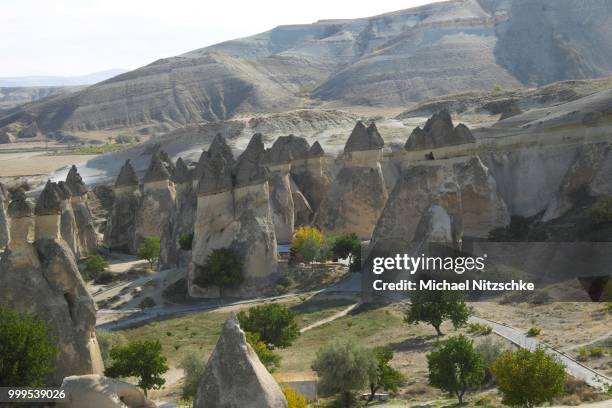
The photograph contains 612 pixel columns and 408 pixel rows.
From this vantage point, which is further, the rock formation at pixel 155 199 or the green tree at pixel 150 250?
the rock formation at pixel 155 199

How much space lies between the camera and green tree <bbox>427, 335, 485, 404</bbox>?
18.8m

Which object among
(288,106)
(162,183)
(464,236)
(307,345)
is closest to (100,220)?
(162,183)

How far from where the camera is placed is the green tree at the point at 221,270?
33.0 metres

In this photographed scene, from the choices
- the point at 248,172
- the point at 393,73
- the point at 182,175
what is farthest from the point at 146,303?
the point at 393,73

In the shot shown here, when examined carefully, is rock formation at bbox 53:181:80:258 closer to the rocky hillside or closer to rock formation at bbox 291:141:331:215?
rock formation at bbox 291:141:331:215

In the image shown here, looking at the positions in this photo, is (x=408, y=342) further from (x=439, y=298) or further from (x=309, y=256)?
(x=309, y=256)

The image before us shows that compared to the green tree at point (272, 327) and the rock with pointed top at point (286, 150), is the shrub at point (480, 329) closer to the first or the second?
the green tree at point (272, 327)

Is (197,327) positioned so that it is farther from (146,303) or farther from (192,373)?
(192,373)

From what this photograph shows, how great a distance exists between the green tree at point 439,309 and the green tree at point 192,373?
21.8 feet

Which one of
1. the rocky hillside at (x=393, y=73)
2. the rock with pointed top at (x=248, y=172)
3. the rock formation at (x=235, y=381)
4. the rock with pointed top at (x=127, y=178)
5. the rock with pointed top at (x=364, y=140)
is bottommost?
the rock formation at (x=235, y=381)

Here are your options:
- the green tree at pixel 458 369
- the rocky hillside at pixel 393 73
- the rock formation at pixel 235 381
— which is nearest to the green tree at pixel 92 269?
the green tree at pixel 458 369

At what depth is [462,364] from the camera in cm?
1892

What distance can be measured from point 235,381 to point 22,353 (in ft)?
15.6

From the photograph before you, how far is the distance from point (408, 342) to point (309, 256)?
37.8 feet
